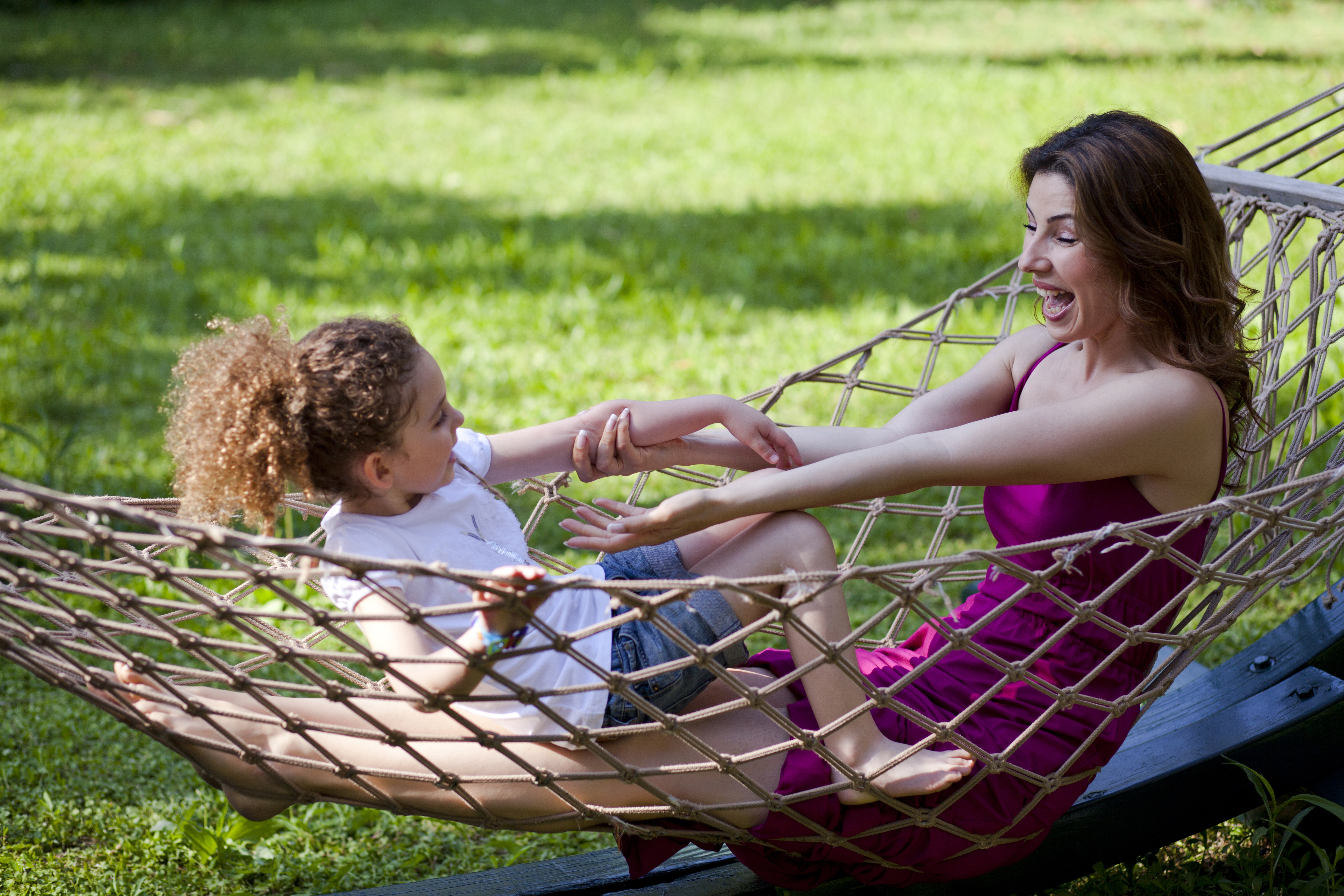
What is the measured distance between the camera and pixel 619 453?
6.24ft

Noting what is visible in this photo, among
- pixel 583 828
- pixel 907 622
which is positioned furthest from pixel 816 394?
pixel 583 828

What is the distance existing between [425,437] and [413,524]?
0.44 feet

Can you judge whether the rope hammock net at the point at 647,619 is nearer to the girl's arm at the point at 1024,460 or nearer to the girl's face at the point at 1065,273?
the girl's arm at the point at 1024,460

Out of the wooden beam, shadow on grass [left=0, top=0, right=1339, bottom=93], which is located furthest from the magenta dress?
shadow on grass [left=0, top=0, right=1339, bottom=93]

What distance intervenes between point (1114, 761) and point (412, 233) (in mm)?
3906

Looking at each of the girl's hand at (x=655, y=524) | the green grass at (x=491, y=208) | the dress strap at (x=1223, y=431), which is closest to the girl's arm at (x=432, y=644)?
the girl's hand at (x=655, y=524)

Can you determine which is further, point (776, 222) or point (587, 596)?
point (776, 222)

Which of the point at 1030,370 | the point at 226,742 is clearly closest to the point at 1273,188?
the point at 1030,370

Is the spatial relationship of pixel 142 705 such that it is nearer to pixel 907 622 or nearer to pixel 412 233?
pixel 907 622

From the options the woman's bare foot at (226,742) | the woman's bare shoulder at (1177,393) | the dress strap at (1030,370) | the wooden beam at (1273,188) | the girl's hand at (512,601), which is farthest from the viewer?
the wooden beam at (1273,188)

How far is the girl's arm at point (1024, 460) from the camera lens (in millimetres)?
1578

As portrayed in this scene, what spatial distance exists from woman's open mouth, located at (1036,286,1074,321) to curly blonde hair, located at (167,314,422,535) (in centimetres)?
89

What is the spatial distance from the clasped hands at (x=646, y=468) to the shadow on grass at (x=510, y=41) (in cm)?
615

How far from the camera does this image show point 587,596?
5.41 ft
